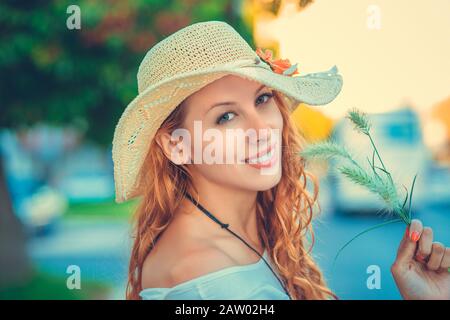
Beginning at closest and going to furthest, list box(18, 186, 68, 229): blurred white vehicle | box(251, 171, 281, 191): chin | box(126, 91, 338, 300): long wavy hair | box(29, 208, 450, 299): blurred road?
box(251, 171, 281, 191): chin, box(126, 91, 338, 300): long wavy hair, box(29, 208, 450, 299): blurred road, box(18, 186, 68, 229): blurred white vehicle

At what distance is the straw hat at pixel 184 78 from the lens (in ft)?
5.61

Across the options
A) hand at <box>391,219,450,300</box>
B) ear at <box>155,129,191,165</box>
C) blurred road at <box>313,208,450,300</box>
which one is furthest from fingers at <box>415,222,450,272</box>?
blurred road at <box>313,208,450,300</box>

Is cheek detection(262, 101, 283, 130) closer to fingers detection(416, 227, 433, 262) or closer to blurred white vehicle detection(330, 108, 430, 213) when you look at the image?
fingers detection(416, 227, 433, 262)

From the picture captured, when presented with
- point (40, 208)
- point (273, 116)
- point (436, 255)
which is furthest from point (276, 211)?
point (40, 208)

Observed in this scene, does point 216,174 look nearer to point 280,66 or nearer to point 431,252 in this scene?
point 280,66

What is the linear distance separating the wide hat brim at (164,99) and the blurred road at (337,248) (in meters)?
3.00

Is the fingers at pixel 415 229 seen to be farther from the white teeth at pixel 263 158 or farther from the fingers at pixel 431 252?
the white teeth at pixel 263 158

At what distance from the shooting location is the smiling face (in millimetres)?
1755

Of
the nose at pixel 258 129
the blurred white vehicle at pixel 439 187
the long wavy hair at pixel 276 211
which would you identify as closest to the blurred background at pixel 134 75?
the long wavy hair at pixel 276 211

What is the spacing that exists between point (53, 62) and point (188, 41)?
2.37 metres

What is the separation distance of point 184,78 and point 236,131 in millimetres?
213

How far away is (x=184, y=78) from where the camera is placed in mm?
1694

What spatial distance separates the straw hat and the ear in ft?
0.13
